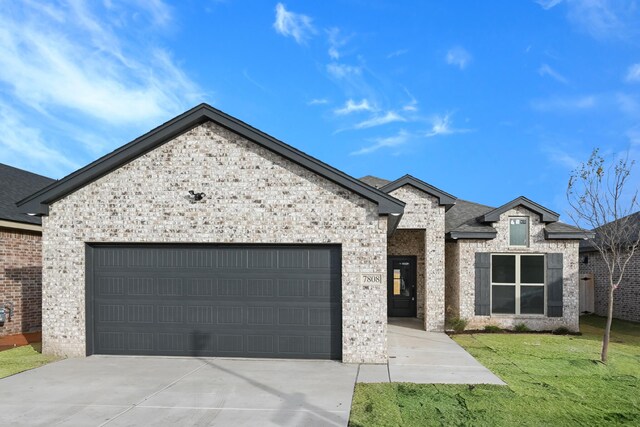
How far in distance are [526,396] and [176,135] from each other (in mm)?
8675

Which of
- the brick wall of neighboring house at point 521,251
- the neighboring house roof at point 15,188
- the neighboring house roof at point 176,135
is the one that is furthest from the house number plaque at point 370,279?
the neighboring house roof at point 15,188

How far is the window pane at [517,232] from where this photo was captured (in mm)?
15117

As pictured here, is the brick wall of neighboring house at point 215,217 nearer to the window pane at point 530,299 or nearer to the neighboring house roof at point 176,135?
the neighboring house roof at point 176,135

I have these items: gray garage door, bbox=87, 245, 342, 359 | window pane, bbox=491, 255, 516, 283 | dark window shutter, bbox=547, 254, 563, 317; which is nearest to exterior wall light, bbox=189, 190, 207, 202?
gray garage door, bbox=87, 245, 342, 359

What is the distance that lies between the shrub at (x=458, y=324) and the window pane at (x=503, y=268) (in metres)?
1.69

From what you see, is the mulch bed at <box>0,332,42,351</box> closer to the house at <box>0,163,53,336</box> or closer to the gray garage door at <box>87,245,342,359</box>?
the house at <box>0,163,53,336</box>

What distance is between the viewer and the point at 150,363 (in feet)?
32.6

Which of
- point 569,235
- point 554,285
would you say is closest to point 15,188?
point 554,285

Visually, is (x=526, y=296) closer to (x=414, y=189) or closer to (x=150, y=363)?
(x=414, y=189)

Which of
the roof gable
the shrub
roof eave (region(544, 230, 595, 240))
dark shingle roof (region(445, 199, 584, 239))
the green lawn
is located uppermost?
the roof gable

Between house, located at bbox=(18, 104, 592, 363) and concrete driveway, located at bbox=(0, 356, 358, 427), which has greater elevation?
house, located at bbox=(18, 104, 592, 363)

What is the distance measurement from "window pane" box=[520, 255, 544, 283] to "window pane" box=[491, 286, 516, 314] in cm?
54

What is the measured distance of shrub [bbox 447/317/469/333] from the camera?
14688 millimetres

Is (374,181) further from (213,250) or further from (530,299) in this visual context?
(213,250)
